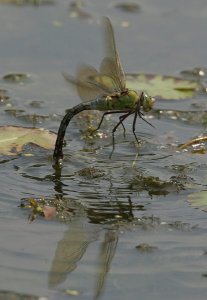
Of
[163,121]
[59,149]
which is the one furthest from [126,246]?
[163,121]

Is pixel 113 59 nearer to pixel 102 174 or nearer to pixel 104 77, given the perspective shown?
pixel 104 77

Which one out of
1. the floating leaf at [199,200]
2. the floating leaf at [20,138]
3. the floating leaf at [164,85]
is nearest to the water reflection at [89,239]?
the floating leaf at [199,200]

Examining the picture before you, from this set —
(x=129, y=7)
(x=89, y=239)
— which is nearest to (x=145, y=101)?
(x=89, y=239)

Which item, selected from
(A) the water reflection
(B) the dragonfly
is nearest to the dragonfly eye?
(B) the dragonfly

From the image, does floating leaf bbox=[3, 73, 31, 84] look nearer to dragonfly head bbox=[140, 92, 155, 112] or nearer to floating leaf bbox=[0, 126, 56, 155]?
floating leaf bbox=[0, 126, 56, 155]

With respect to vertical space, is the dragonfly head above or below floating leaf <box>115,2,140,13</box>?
above

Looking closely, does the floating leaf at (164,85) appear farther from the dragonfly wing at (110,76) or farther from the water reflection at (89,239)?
the water reflection at (89,239)

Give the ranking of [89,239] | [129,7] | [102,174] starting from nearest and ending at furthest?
[89,239] → [102,174] → [129,7]
